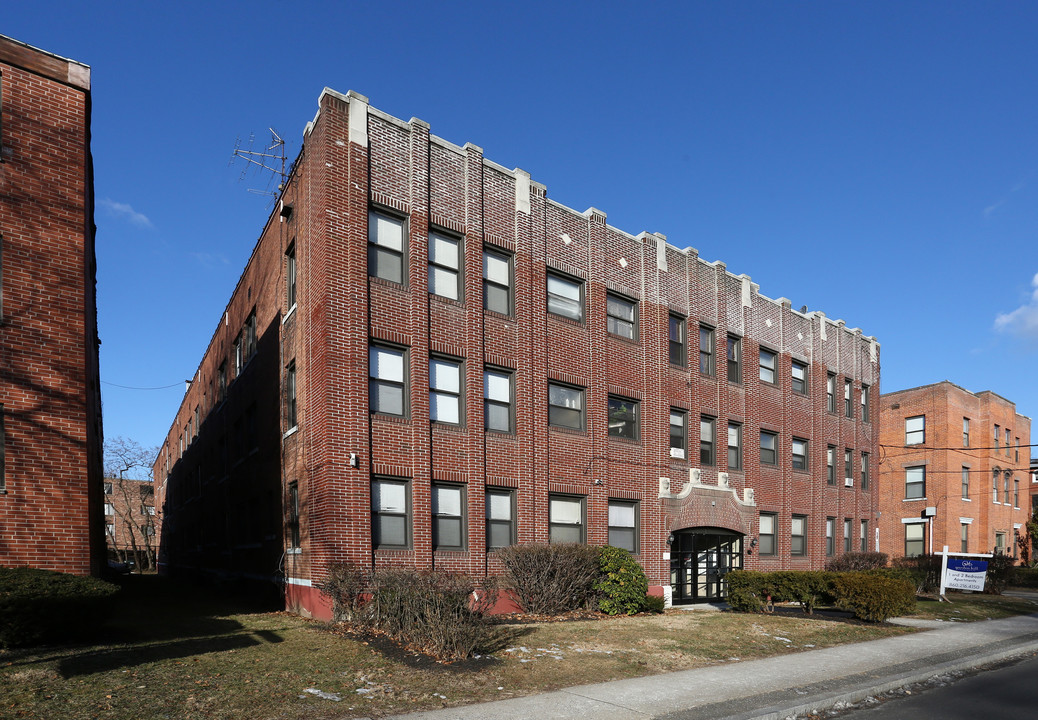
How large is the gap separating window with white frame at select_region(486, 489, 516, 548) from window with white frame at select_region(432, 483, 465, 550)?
0.89 m

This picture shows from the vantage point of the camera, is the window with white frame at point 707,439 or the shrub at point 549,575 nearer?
the shrub at point 549,575

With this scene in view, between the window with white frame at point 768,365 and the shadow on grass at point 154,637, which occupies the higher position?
the window with white frame at point 768,365

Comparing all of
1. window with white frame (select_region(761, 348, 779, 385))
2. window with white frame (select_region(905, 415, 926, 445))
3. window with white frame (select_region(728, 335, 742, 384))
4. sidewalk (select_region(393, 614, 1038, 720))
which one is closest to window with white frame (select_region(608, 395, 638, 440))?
window with white frame (select_region(728, 335, 742, 384))

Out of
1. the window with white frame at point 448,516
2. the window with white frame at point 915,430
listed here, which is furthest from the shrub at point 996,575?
the window with white frame at point 448,516

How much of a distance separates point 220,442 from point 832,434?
80.6 ft

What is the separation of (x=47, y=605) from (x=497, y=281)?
12.6m

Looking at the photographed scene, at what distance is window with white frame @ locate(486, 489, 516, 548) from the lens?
1959 centimetres

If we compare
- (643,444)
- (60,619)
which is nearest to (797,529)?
(643,444)

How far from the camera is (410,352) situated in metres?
18.5

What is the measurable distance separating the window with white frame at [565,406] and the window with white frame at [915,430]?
3028 cm

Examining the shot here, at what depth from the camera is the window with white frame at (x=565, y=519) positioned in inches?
828

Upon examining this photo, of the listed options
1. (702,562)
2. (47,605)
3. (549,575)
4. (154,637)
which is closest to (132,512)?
(702,562)

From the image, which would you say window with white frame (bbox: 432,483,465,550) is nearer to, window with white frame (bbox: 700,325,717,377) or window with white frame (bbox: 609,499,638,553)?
window with white frame (bbox: 609,499,638,553)

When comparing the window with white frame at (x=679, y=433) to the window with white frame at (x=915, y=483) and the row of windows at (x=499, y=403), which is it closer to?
the row of windows at (x=499, y=403)
